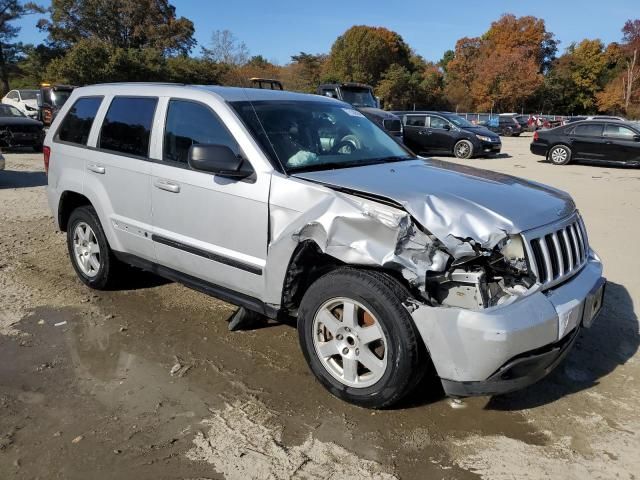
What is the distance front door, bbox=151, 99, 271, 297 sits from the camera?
3.52 m

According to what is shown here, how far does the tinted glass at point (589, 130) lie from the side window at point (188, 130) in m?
16.2

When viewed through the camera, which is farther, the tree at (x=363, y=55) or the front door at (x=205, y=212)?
the tree at (x=363, y=55)

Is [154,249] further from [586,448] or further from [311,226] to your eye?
[586,448]

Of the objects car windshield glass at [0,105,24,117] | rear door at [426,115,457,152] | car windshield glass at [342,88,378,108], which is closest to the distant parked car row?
rear door at [426,115,457,152]

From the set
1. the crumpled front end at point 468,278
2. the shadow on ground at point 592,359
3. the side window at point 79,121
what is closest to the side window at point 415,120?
the shadow on ground at point 592,359

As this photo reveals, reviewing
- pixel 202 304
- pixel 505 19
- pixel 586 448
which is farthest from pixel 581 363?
pixel 505 19

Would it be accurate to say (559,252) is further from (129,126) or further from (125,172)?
(129,126)

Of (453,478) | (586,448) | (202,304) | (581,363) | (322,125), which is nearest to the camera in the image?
(453,478)

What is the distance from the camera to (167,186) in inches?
157

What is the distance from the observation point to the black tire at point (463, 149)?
18438 millimetres

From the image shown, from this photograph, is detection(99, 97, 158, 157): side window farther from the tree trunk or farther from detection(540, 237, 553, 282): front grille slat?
the tree trunk

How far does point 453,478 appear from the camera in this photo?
2.65m

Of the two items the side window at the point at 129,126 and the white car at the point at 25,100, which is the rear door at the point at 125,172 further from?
the white car at the point at 25,100

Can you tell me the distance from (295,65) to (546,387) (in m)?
73.3
